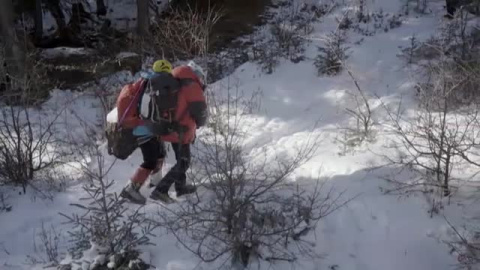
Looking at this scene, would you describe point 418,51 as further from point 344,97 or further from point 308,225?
point 308,225

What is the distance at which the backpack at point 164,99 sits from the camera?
5203 millimetres

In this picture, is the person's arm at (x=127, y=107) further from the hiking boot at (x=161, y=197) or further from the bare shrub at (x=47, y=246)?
the bare shrub at (x=47, y=246)

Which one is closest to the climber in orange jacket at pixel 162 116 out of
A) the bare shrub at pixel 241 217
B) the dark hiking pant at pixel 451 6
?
the bare shrub at pixel 241 217

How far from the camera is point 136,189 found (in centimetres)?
562

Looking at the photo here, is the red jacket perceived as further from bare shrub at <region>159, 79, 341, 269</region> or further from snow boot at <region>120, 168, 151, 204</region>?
snow boot at <region>120, 168, 151, 204</region>

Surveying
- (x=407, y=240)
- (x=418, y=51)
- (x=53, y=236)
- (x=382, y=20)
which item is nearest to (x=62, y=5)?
(x=382, y=20)

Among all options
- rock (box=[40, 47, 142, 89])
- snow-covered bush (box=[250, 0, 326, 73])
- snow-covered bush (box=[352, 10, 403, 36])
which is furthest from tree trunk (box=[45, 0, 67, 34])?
snow-covered bush (box=[352, 10, 403, 36])

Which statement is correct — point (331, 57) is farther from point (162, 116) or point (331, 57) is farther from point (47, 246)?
point (47, 246)

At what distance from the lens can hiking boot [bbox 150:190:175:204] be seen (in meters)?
5.61

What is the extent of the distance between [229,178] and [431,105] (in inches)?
113

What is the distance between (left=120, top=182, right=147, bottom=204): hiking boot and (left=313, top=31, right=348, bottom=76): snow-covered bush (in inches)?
176

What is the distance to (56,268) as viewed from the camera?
470 cm

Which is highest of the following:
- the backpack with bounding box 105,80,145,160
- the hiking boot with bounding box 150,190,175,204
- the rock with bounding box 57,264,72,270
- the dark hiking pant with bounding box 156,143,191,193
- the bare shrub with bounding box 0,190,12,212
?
the backpack with bounding box 105,80,145,160

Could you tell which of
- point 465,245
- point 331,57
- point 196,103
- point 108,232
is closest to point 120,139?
point 196,103
